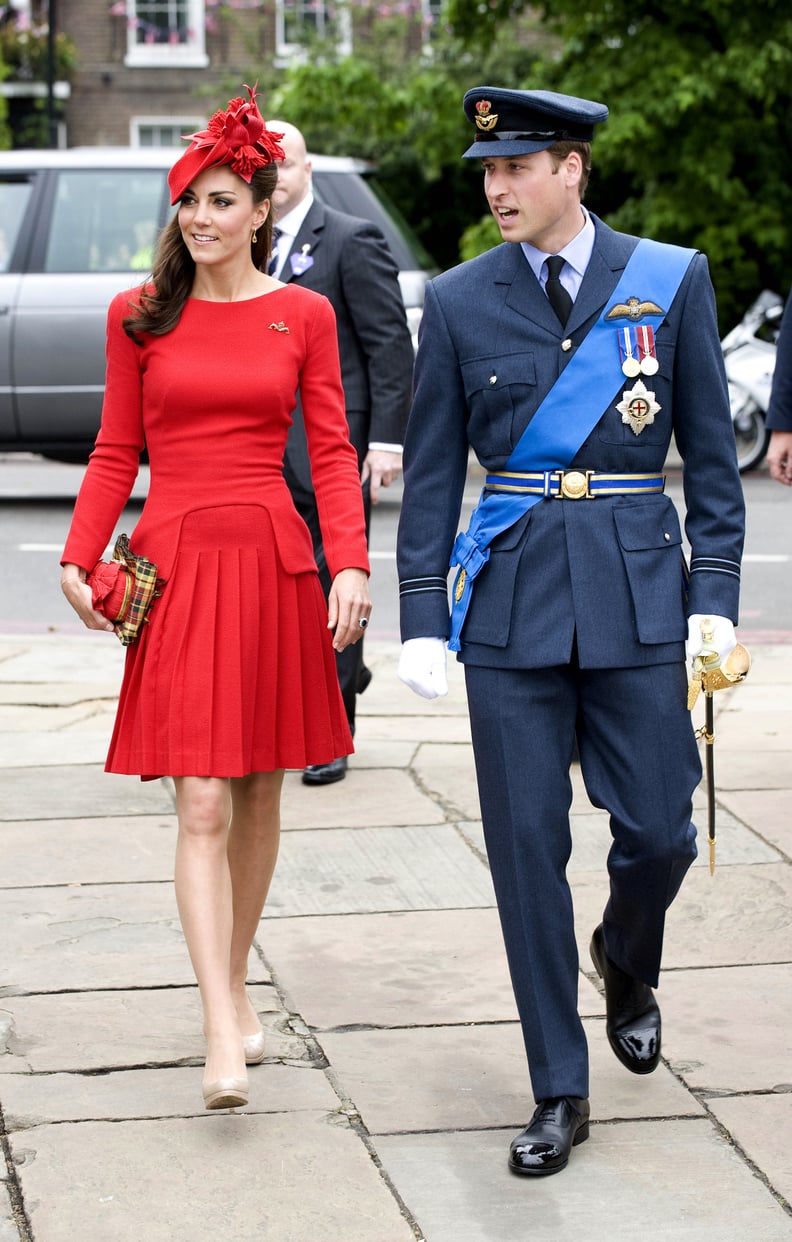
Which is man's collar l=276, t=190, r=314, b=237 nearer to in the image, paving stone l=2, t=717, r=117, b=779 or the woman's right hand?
paving stone l=2, t=717, r=117, b=779

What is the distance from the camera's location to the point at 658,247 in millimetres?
3410

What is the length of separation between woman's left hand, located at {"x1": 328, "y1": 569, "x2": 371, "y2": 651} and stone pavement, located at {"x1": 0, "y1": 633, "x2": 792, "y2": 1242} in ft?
2.68

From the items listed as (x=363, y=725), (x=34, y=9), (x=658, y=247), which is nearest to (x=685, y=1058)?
(x=658, y=247)

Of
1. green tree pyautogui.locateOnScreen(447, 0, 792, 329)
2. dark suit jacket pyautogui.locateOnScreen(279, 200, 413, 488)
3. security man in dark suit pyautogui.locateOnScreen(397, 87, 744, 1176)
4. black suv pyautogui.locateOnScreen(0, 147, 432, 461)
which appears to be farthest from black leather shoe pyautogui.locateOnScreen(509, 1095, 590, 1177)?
green tree pyautogui.locateOnScreen(447, 0, 792, 329)

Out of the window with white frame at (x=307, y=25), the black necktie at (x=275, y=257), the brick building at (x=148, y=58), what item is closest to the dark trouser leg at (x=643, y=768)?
the black necktie at (x=275, y=257)

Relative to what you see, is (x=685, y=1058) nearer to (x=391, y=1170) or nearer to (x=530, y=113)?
(x=391, y=1170)

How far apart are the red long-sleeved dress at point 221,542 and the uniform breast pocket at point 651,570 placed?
0.57 m

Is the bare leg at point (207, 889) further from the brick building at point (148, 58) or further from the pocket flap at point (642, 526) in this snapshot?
the brick building at point (148, 58)

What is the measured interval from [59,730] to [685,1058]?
11.1 ft

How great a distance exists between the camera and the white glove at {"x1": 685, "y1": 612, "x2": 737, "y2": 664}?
3.30m

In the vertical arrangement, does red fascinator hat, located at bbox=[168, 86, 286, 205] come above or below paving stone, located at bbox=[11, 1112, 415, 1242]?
above

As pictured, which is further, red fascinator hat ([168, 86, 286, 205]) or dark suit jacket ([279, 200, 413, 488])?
dark suit jacket ([279, 200, 413, 488])

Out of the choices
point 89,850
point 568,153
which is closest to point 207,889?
point 568,153

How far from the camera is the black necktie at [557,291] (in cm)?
335
